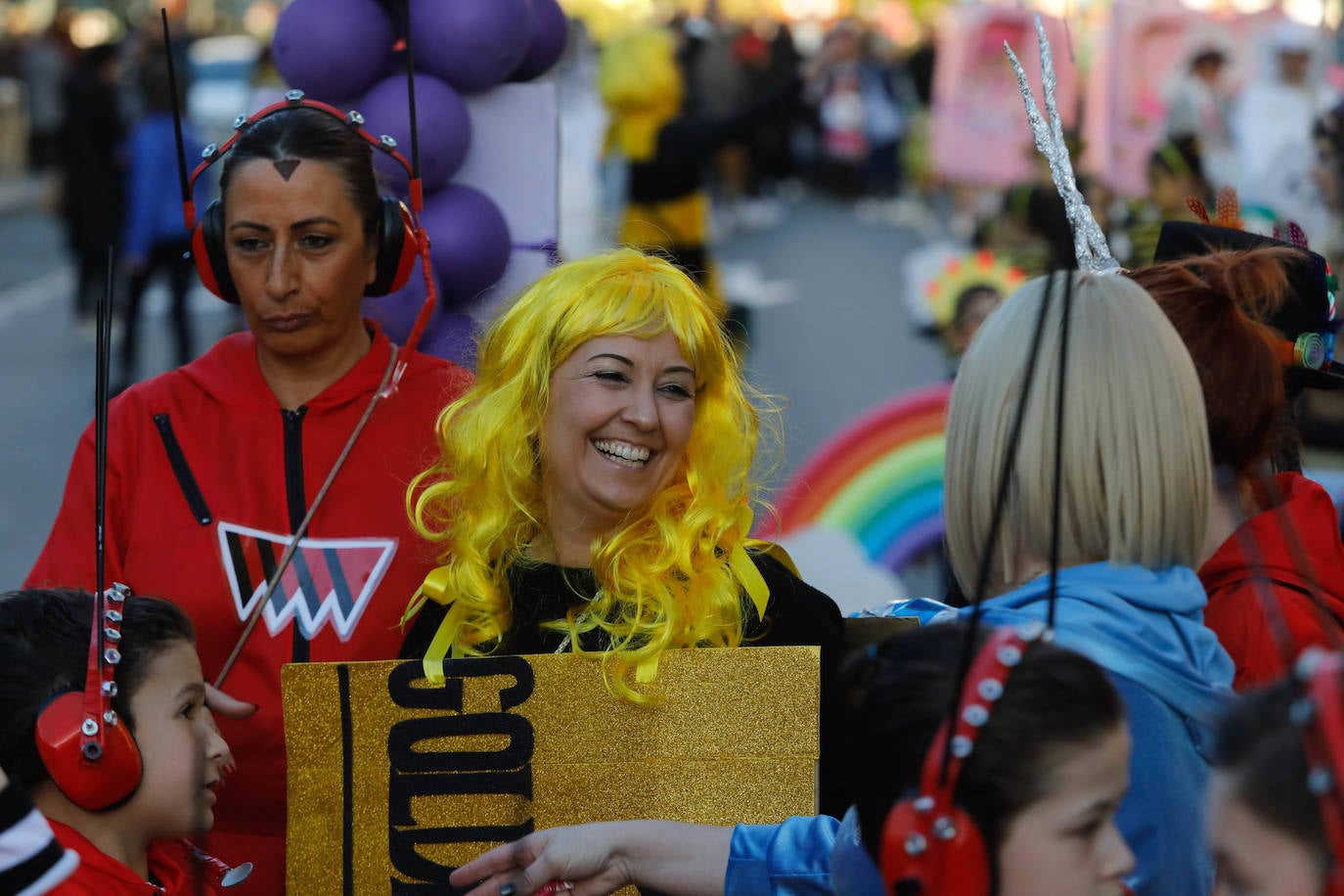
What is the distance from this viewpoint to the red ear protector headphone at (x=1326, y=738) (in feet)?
3.49

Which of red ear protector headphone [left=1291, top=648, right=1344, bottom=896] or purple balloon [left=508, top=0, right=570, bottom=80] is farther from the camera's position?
purple balloon [left=508, top=0, right=570, bottom=80]

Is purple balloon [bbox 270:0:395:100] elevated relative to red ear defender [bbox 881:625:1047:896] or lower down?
elevated

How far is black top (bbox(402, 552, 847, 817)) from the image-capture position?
2.16 metres

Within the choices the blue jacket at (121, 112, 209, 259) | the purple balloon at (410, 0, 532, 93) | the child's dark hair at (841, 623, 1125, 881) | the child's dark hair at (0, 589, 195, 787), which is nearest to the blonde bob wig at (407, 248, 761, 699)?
the child's dark hair at (0, 589, 195, 787)

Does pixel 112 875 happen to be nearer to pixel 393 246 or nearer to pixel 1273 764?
pixel 393 246

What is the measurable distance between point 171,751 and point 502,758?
15.8 inches

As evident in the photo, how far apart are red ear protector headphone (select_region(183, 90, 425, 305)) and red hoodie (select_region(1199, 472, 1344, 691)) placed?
57.5 inches

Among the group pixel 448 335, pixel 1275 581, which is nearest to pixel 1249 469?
pixel 1275 581

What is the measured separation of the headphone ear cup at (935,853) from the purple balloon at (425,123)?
267 centimetres

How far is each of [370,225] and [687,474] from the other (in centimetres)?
82

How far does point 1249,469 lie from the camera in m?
2.13

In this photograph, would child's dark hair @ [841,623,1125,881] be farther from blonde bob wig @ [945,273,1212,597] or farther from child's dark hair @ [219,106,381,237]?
child's dark hair @ [219,106,381,237]

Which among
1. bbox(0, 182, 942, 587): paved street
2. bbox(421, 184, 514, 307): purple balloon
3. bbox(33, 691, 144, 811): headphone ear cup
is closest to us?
bbox(33, 691, 144, 811): headphone ear cup

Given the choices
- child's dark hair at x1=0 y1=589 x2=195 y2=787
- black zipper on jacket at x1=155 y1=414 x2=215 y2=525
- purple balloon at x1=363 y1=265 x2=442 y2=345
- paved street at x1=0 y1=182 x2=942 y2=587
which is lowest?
paved street at x1=0 y1=182 x2=942 y2=587
